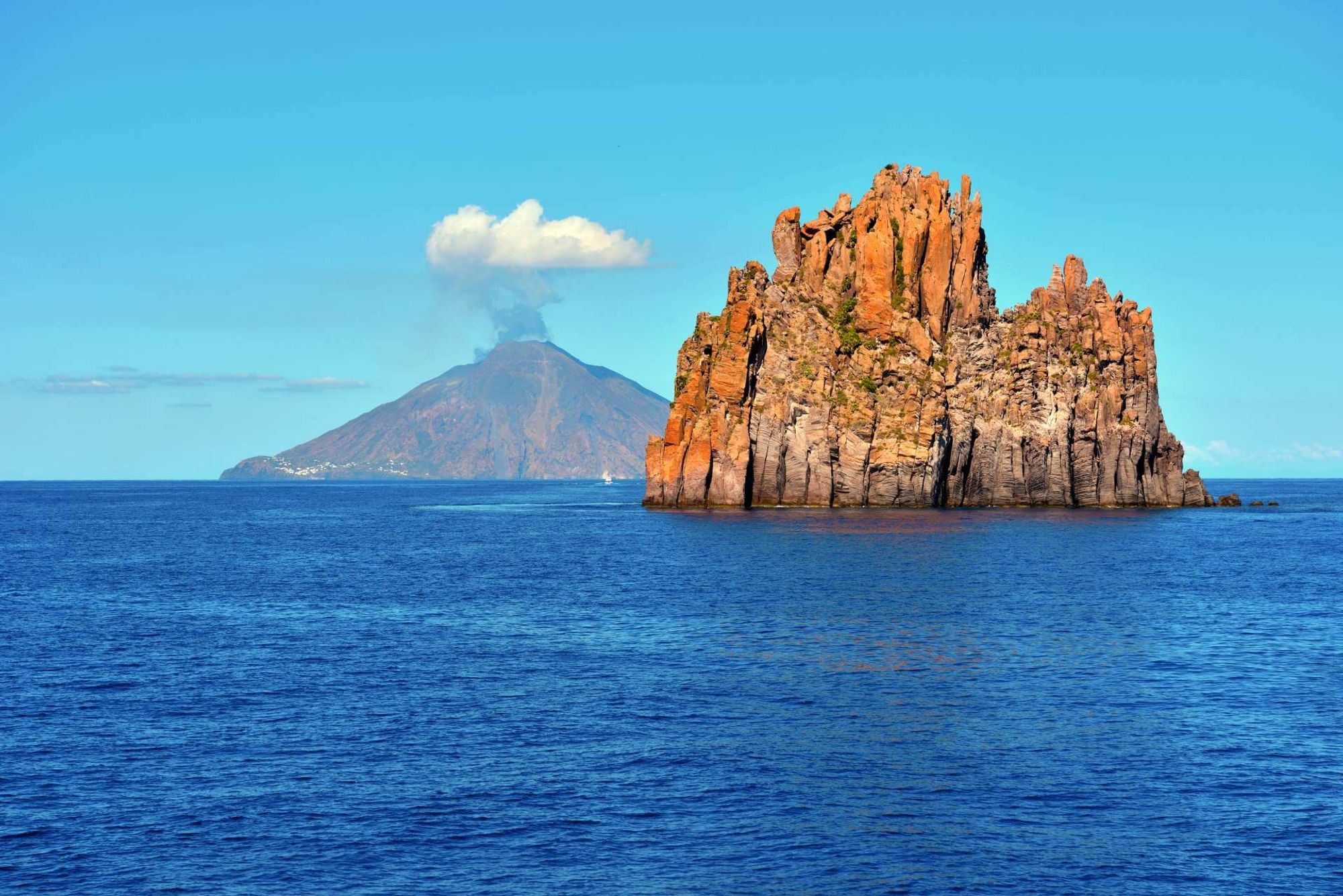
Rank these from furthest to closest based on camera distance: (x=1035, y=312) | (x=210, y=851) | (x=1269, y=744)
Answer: (x=1035, y=312) < (x=1269, y=744) < (x=210, y=851)

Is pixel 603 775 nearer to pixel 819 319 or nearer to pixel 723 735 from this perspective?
pixel 723 735

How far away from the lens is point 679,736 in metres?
42.6

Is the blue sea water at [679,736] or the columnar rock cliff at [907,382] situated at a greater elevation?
the columnar rock cliff at [907,382]

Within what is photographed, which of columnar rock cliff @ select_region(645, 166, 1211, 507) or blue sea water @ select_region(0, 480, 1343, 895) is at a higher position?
columnar rock cliff @ select_region(645, 166, 1211, 507)

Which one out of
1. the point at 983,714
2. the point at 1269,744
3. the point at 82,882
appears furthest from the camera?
the point at 983,714

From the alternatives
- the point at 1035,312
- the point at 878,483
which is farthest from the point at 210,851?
the point at 1035,312

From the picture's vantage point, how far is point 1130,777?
3806 centimetres

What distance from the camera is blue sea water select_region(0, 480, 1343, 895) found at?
3122 centimetres

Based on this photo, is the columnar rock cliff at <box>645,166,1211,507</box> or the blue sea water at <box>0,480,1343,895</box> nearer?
the blue sea water at <box>0,480,1343,895</box>

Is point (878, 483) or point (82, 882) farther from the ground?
point (878, 483)

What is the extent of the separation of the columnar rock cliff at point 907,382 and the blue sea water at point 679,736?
80426mm

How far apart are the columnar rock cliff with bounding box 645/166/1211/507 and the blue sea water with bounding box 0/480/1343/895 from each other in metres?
80.4

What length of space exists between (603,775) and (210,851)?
11504 mm

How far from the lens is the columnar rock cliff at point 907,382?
170 metres
